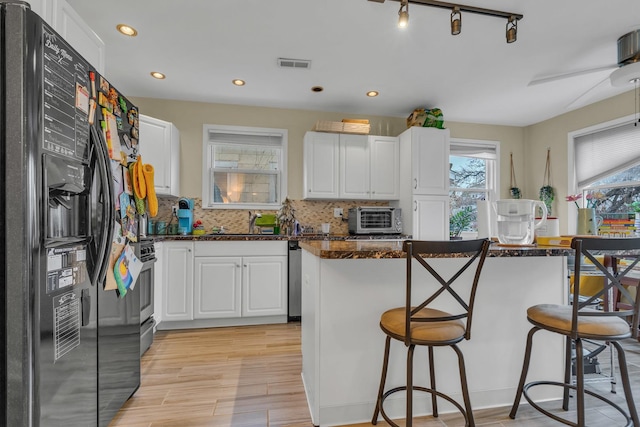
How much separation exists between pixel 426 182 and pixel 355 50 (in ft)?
6.18

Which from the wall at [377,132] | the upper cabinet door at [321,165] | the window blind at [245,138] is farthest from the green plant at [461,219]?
the window blind at [245,138]

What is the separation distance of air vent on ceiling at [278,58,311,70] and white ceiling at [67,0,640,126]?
0.06m

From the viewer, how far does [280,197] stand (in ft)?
13.2

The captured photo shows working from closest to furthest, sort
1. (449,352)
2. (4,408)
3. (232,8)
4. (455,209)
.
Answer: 1. (4,408)
2. (449,352)
3. (232,8)
4. (455,209)

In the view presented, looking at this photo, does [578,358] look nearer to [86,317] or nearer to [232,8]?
[86,317]

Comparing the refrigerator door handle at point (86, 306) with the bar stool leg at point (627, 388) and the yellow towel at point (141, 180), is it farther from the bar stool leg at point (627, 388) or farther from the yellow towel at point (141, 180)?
the bar stool leg at point (627, 388)

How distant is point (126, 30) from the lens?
2367 mm

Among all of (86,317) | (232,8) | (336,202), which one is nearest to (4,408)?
(86,317)

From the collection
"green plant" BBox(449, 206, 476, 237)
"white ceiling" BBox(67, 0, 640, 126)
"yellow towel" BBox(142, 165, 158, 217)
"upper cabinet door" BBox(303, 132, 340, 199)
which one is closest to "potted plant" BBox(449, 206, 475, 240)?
"green plant" BBox(449, 206, 476, 237)

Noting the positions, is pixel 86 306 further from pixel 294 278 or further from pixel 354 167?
pixel 354 167

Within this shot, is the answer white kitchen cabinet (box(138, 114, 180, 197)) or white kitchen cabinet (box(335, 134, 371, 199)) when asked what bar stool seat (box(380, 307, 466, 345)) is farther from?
white kitchen cabinet (box(138, 114, 180, 197))

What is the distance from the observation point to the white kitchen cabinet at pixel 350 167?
3.80m

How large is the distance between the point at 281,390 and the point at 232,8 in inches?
105

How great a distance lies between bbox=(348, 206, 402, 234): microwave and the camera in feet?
12.4
